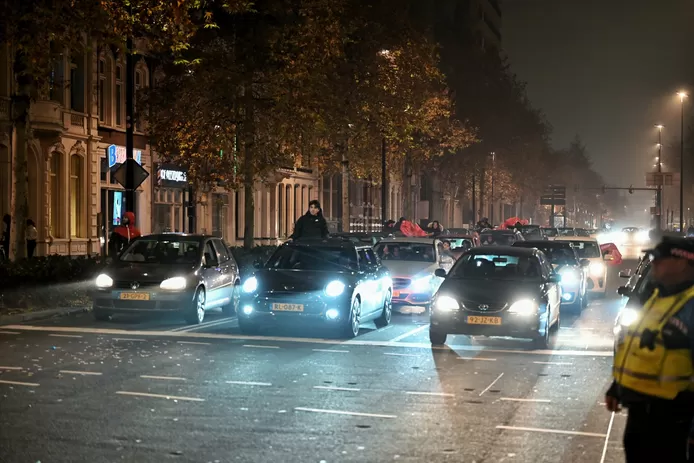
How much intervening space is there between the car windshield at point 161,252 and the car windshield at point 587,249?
1098 cm

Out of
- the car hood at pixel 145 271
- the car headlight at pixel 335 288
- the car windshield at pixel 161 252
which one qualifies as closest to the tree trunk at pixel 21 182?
the car windshield at pixel 161 252

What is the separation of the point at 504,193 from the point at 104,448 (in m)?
86.9

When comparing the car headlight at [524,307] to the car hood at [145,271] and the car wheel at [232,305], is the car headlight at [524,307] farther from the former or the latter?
the car wheel at [232,305]

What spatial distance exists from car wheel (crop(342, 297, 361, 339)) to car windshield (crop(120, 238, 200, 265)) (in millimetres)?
3333

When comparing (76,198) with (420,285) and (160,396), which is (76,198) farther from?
(160,396)

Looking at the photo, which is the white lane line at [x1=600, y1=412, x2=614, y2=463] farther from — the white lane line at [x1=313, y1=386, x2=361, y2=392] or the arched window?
the arched window

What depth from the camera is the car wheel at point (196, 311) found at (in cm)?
1825

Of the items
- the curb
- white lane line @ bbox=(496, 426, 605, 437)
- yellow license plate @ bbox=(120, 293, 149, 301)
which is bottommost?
white lane line @ bbox=(496, 426, 605, 437)

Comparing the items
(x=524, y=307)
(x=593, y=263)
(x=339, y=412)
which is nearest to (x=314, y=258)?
(x=524, y=307)

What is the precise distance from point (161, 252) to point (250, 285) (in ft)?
10.2

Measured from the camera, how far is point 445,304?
→ 15.3m

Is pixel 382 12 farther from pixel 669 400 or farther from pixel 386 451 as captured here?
pixel 669 400

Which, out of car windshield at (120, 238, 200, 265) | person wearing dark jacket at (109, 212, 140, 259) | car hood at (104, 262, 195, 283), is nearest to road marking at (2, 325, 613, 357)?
car hood at (104, 262, 195, 283)

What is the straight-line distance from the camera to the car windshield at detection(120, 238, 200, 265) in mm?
19062
